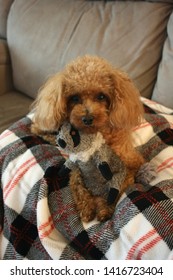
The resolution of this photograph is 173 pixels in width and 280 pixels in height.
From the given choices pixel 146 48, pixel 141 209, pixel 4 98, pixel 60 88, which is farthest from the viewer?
pixel 4 98

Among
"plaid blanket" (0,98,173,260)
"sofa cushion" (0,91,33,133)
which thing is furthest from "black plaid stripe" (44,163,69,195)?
"sofa cushion" (0,91,33,133)

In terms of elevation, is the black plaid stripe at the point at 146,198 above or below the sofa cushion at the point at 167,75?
below

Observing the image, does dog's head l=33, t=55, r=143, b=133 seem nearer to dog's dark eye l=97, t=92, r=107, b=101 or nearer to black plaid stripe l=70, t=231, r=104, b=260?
dog's dark eye l=97, t=92, r=107, b=101

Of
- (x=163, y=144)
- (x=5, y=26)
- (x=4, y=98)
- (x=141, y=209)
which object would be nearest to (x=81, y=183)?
(x=141, y=209)

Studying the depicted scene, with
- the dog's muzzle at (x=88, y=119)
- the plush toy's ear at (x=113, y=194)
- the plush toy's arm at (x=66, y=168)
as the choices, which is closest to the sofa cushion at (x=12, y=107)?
the plush toy's arm at (x=66, y=168)

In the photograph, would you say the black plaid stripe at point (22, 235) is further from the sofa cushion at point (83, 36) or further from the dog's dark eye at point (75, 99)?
the sofa cushion at point (83, 36)

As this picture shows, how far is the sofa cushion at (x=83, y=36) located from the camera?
1425 millimetres

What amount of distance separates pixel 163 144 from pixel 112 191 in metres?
0.35

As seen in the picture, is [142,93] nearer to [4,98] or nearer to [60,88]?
[60,88]

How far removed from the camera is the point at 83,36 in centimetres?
158

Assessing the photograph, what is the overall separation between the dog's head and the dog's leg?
161 mm

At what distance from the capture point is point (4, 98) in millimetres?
1830

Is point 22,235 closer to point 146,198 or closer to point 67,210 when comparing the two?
point 67,210

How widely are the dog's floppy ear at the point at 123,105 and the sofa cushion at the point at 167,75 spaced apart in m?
0.38
